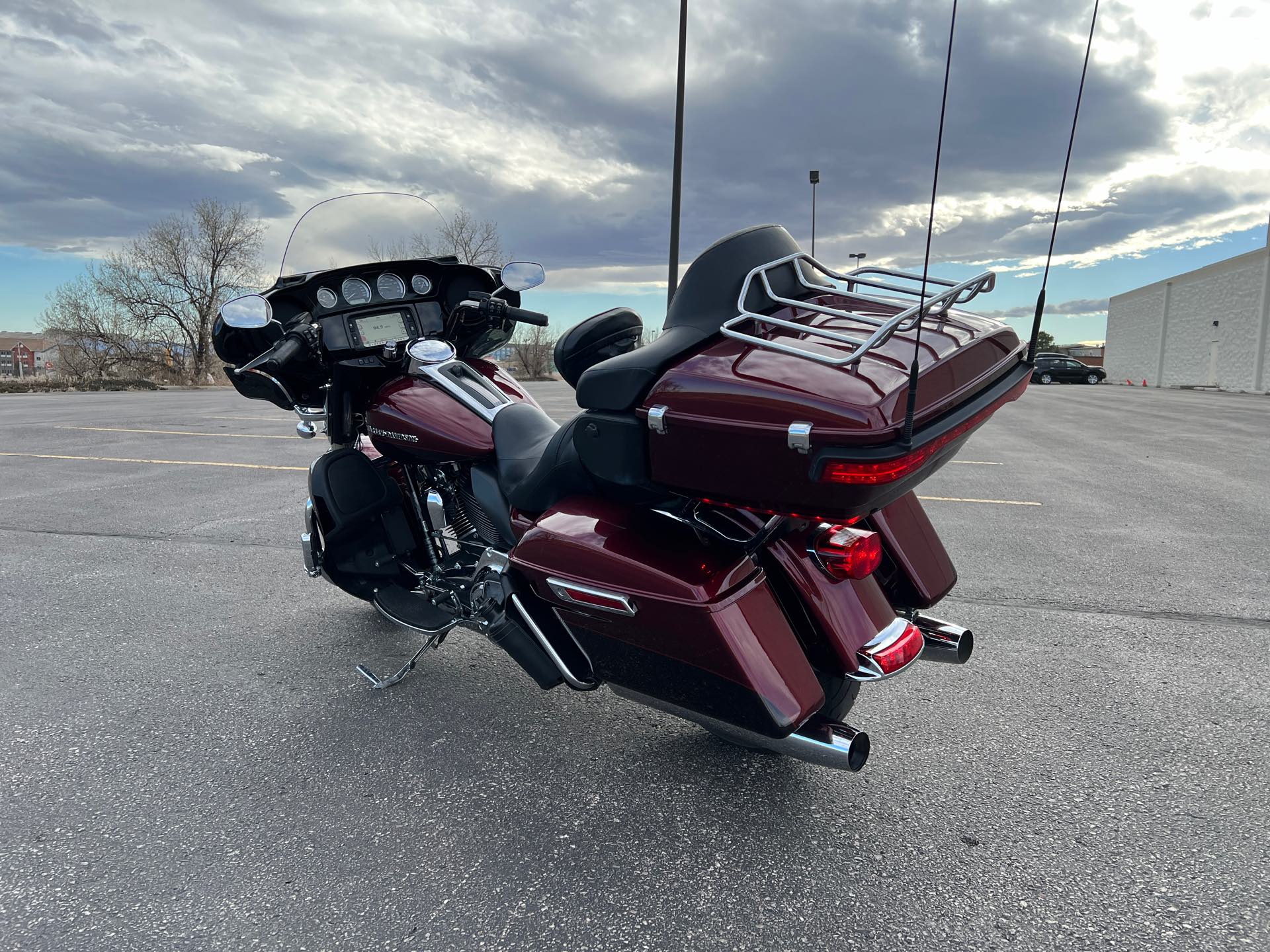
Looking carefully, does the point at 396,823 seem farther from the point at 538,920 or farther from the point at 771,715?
the point at 771,715

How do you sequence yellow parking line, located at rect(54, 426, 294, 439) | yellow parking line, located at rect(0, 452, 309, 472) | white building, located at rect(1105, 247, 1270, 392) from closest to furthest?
→ yellow parking line, located at rect(0, 452, 309, 472) → yellow parking line, located at rect(54, 426, 294, 439) → white building, located at rect(1105, 247, 1270, 392)

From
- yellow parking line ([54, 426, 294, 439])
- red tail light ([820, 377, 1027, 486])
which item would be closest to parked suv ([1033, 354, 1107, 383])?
yellow parking line ([54, 426, 294, 439])

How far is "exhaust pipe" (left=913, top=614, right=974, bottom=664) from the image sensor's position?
8.08 ft

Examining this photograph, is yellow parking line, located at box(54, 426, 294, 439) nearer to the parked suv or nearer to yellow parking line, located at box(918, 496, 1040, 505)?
yellow parking line, located at box(918, 496, 1040, 505)

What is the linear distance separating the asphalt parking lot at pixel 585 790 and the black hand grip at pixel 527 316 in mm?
1428

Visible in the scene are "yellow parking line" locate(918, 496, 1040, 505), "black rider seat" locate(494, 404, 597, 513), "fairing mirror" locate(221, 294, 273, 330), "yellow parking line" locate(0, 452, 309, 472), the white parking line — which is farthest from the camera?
the white parking line

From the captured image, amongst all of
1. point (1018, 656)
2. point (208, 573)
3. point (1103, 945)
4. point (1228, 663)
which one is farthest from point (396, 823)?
point (1228, 663)

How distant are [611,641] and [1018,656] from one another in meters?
2.19

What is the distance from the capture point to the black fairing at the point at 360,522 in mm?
3188

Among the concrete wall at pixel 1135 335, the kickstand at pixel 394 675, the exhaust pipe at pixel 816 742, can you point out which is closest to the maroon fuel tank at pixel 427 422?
the kickstand at pixel 394 675

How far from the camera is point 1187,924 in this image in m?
1.88

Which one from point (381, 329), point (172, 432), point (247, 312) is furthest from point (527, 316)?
point (172, 432)

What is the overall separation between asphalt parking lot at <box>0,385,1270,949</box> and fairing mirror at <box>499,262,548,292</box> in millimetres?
1586

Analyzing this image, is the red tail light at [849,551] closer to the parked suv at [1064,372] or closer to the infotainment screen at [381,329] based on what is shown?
the infotainment screen at [381,329]
